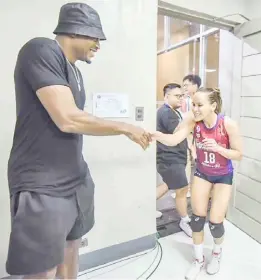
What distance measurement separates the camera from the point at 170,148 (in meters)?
2.77

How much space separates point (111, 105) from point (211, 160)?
829 mm

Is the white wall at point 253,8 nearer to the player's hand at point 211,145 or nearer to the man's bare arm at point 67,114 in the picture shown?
the player's hand at point 211,145

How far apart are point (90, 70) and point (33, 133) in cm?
97

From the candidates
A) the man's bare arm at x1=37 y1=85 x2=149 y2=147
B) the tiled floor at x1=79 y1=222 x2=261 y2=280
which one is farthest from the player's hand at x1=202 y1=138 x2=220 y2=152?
the man's bare arm at x1=37 y1=85 x2=149 y2=147

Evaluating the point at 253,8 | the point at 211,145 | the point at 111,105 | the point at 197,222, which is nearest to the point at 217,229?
the point at 197,222

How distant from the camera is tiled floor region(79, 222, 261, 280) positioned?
2072 mm

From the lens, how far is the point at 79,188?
1.27m

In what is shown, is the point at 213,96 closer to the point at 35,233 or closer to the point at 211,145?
the point at 211,145

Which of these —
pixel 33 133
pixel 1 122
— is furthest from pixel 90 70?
pixel 33 133

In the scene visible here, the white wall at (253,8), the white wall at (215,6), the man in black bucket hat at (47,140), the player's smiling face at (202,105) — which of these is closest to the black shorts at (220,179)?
the player's smiling face at (202,105)

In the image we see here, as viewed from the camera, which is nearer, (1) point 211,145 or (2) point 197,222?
(1) point 211,145

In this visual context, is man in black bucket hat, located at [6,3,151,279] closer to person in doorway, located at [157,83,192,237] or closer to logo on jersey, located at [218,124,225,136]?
logo on jersey, located at [218,124,225,136]

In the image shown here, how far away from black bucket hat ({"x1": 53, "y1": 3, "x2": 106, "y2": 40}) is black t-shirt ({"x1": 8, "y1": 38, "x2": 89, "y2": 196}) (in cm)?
10

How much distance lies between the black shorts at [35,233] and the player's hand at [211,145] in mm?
1176
